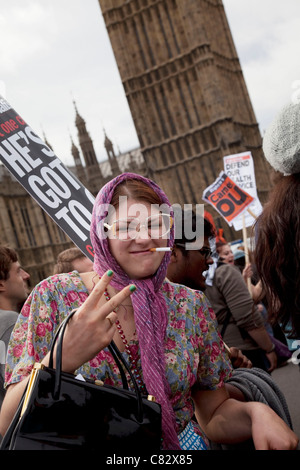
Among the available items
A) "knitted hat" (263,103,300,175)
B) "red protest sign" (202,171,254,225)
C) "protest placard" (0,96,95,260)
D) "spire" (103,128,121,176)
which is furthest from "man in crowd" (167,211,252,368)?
"spire" (103,128,121,176)

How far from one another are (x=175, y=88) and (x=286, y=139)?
125 ft

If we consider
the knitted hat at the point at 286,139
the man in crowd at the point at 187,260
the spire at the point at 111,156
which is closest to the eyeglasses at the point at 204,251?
the man in crowd at the point at 187,260

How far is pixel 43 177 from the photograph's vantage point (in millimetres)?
2934

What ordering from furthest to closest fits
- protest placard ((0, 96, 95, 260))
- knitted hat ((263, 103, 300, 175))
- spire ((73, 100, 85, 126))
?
spire ((73, 100, 85, 126)) → protest placard ((0, 96, 95, 260)) → knitted hat ((263, 103, 300, 175))

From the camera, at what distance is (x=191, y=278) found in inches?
122

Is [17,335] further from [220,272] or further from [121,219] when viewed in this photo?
[220,272]

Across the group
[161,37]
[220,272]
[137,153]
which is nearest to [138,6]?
[161,37]

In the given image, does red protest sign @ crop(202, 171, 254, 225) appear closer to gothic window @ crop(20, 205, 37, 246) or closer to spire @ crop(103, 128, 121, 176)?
gothic window @ crop(20, 205, 37, 246)

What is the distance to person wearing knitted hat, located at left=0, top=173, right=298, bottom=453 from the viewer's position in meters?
1.71

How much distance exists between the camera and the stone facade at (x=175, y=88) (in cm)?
3703

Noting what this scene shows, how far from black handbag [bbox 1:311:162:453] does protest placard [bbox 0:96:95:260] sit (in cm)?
151

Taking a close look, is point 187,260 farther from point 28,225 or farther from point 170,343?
point 28,225

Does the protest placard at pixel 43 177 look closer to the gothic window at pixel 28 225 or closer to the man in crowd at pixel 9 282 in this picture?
the man in crowd at pixel 9 282

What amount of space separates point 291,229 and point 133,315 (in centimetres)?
59
